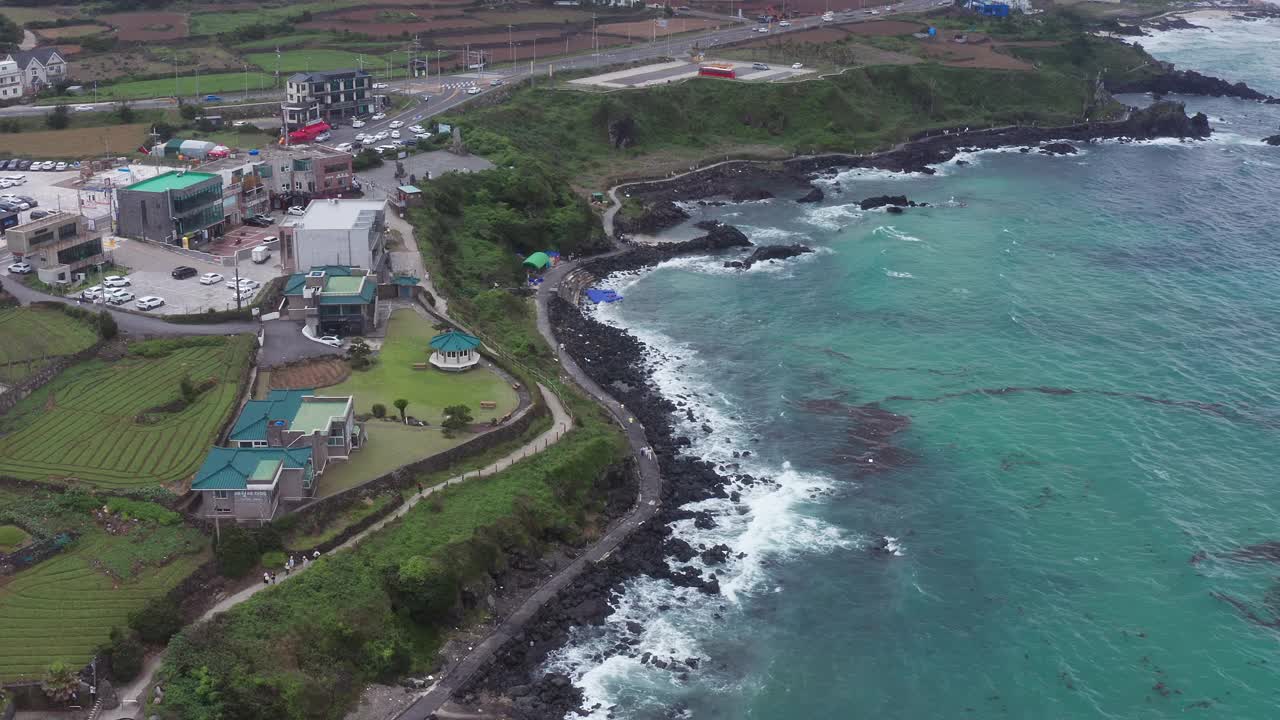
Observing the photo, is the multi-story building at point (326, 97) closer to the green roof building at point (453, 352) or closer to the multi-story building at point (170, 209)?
the multi-story building at point (170, 209)

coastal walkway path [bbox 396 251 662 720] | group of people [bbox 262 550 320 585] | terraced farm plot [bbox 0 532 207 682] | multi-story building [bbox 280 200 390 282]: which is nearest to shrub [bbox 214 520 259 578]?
group of people [bbox 262 550 320 585]

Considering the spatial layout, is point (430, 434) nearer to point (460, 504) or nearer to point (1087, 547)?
point (460, 504)

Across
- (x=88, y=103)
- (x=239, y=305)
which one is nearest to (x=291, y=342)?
(x=239, y=305)

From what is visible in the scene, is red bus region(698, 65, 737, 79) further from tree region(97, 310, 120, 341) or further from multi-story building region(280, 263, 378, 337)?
tree region(97, 310, 120, 341)

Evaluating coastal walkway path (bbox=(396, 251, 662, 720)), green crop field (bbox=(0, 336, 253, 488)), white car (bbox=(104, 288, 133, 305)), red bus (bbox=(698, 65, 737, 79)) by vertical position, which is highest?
red bus (bbox=(698, 65, 737, 79))

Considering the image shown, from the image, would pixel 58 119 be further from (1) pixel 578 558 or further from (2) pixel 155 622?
(2) pixel 155 622

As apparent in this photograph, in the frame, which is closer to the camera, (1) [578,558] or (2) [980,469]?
(1) [578,558]

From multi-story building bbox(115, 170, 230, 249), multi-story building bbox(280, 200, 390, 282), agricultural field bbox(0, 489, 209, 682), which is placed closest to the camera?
agricultural field bbox(0, 489, 209, 682)

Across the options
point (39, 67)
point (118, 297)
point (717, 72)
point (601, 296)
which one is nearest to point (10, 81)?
point (39, 67)
